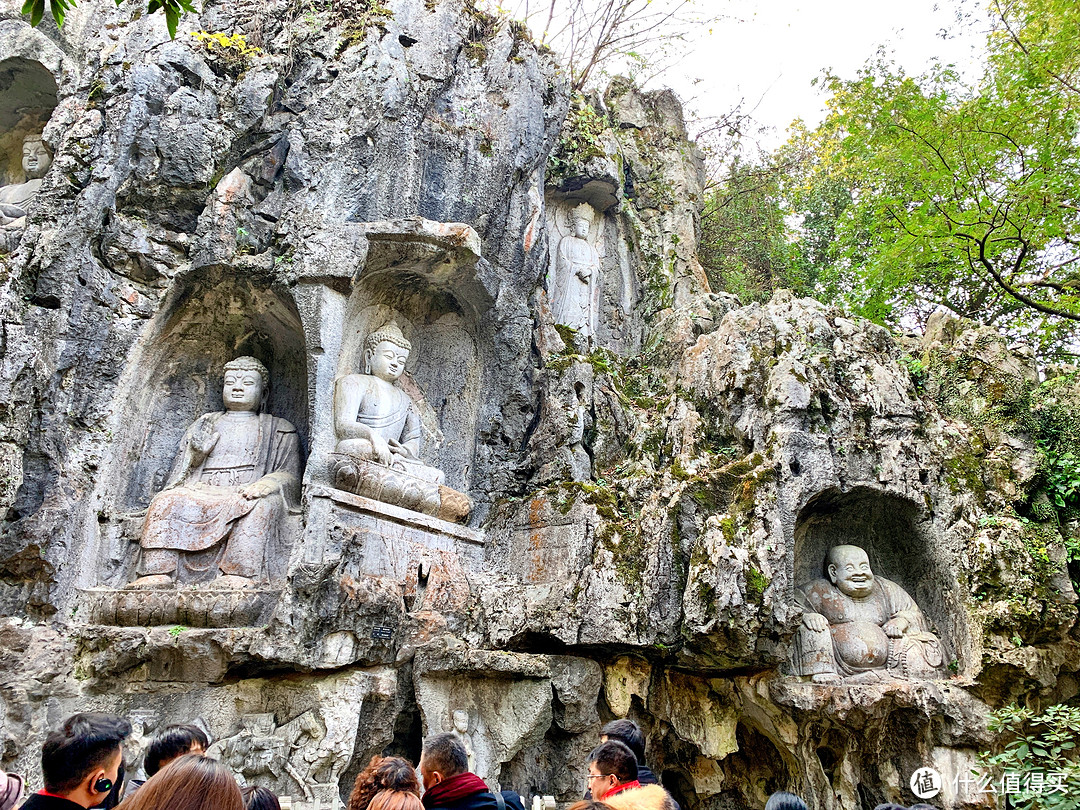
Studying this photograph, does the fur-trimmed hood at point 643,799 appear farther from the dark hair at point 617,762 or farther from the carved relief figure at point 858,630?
the carved relief figure at point 858,630

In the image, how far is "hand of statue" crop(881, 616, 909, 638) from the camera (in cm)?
759

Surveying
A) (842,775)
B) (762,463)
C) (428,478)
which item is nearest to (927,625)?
(842,775)

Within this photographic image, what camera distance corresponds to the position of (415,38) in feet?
31.3

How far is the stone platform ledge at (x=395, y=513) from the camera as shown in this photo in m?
7.50

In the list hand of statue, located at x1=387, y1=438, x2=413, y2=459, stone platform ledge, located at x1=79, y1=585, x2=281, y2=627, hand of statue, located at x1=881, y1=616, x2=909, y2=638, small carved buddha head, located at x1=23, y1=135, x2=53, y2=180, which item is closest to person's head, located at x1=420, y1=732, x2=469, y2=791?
stone platform ledge, located at x1=79, y1=585, x2=281, y2=627

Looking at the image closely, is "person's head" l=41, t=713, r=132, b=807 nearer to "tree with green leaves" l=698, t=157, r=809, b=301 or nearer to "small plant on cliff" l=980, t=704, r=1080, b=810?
"small plant on cliff" l=980, t=704, r=1080, b=810

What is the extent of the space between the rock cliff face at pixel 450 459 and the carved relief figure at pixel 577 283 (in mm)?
808

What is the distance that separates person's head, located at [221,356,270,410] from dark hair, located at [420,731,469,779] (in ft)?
18.6

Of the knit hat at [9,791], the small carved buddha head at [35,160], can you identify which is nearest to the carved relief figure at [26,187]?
the small carved buddha head at [35,160]

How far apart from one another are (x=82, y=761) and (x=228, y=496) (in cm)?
515

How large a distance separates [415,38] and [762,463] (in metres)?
6.07

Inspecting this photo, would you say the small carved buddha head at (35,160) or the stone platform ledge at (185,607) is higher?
the small carved buddha head at (35,160)

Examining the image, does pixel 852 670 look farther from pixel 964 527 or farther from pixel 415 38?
pixel 415 38

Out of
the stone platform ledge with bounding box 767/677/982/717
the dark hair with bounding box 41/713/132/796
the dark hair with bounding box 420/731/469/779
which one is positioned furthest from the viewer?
the stone platform ledge with bounding box 767/677/982/717
